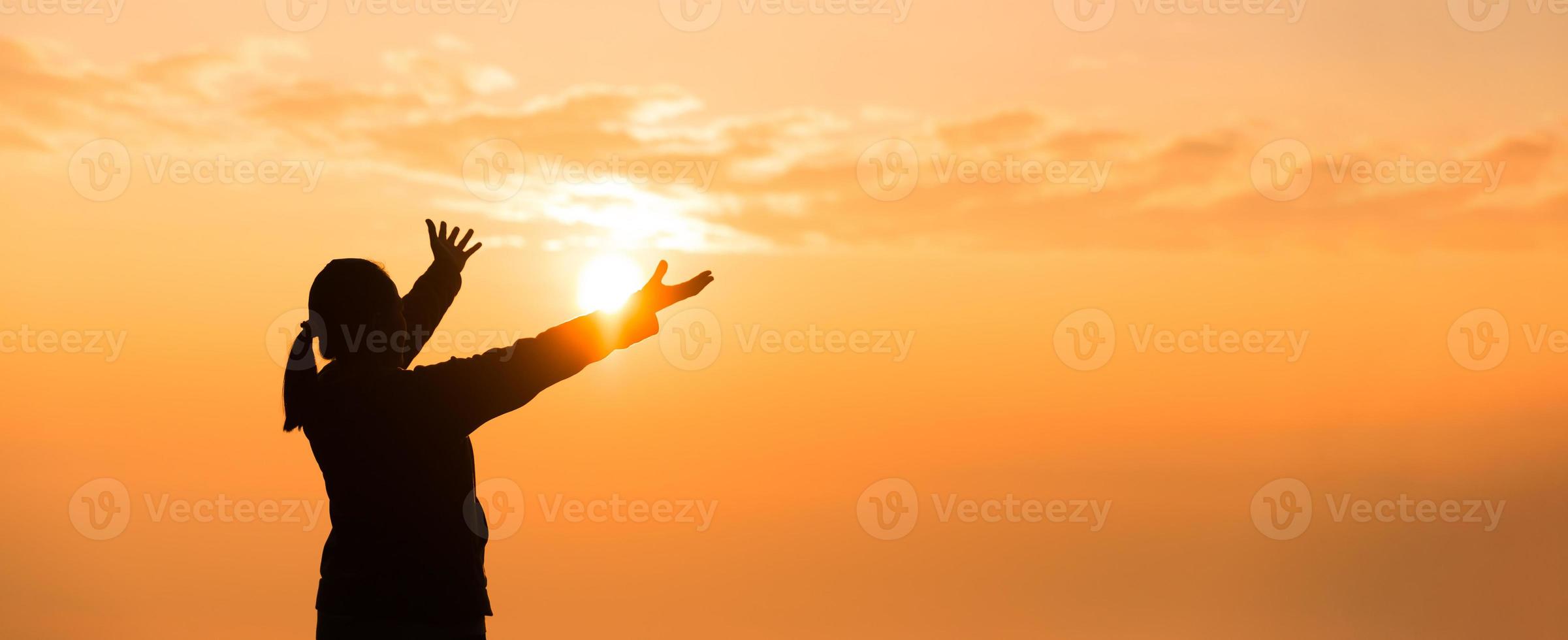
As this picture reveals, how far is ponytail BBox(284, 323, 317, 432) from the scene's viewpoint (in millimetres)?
4910

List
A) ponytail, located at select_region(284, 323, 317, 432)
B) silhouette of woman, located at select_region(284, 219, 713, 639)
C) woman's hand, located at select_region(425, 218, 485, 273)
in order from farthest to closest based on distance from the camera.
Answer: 1. woman's hand, located at select_region(425, 218, 485, 273)
2. ponytail, located at select_region(284, 323, 317, 432)
3. silhouette of woman, located at select_region(284, 219, 713, 639)

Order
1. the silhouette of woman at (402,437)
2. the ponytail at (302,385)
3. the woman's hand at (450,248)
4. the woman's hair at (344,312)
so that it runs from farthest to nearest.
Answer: the woman's hand at (450,248)
the ponytail at (302,385)
the woman's hair at (344,312)
the silhouette of woman at (402,437)

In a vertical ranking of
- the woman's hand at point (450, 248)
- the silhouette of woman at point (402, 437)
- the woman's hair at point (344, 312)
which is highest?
the woman's hand at point (450, 248)

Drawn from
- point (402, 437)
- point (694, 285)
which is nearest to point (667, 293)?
point (694, 285)

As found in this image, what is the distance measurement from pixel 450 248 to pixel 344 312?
1219 mm

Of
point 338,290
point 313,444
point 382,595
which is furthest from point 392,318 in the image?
point 382,595

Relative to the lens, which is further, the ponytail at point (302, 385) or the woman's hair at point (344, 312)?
the ponytail at point (302, 385)

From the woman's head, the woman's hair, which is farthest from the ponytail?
the woman's head

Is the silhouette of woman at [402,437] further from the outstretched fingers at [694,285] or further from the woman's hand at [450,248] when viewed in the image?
the woman's hand at [450,248]

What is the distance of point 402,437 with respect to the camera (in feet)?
15.5

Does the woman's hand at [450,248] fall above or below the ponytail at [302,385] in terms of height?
above

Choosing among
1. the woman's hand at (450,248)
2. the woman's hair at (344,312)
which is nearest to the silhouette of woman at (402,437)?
the woman's hair at (344,312)

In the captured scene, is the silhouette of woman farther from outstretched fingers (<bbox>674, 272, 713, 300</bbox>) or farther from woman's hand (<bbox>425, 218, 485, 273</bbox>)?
woman's hand (<bbox>425, 218, 485, 273</bbox>)

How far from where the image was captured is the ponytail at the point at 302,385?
4910mm
